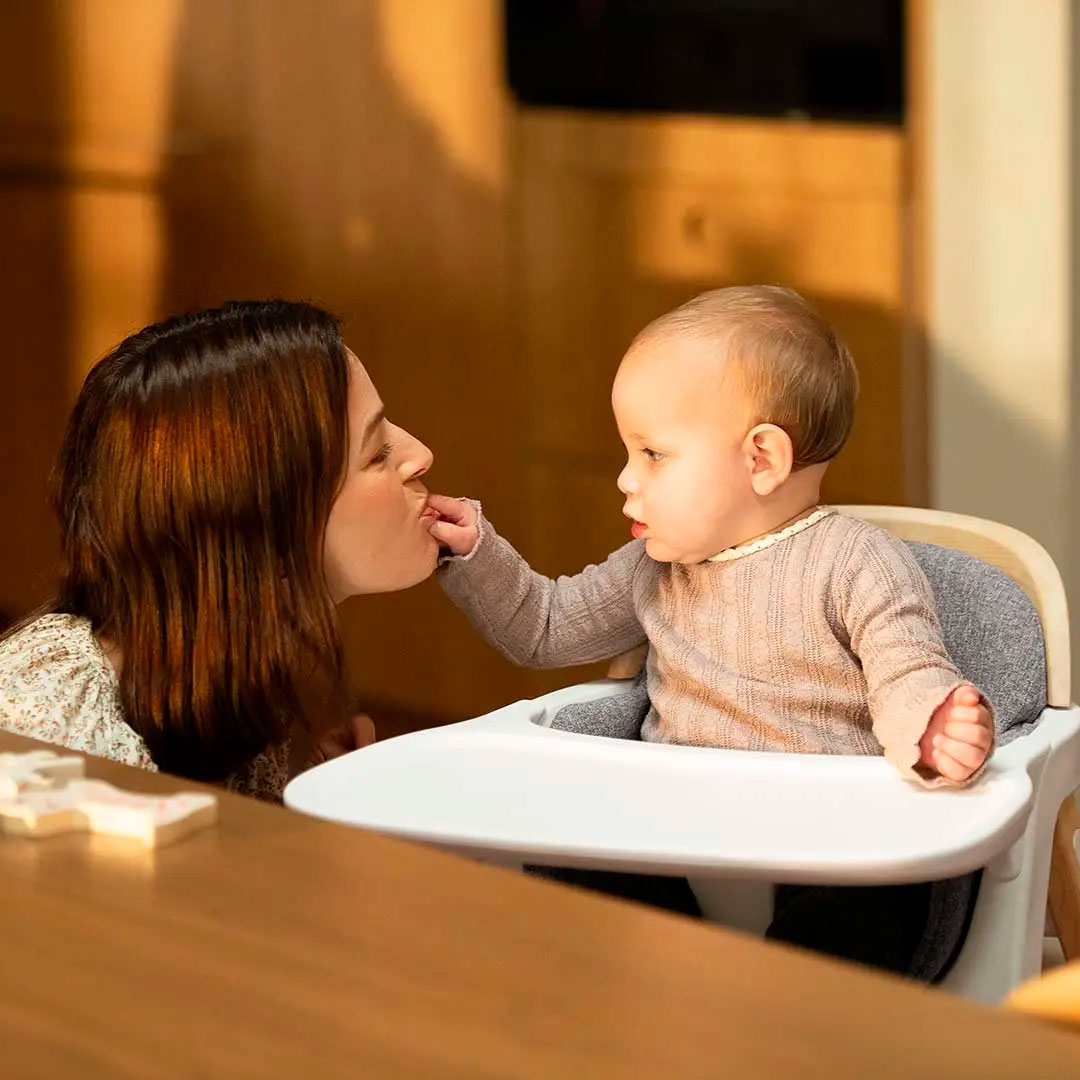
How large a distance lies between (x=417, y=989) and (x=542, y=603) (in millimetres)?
960

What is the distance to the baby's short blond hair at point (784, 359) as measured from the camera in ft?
4.72

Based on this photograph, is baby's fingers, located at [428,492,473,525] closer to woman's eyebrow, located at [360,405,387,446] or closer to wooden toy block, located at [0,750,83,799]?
woman's eyebrow, located at [360,405,387,446]

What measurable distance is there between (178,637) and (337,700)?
19 cm

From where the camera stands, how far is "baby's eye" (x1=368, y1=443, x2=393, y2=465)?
1.55 meters

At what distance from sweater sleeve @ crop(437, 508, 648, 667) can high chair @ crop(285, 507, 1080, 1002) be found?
0.21 ft

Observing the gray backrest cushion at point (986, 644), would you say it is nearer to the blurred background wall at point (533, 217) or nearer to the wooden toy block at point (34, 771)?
the wooden toy block at point (34, 771)

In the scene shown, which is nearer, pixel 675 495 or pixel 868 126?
pixel 675 495

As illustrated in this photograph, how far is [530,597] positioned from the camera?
63.7 inches

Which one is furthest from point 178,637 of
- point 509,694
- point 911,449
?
point 509,694

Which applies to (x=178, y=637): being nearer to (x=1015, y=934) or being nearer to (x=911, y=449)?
(x=1015, y=934)

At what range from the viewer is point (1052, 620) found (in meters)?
1.51

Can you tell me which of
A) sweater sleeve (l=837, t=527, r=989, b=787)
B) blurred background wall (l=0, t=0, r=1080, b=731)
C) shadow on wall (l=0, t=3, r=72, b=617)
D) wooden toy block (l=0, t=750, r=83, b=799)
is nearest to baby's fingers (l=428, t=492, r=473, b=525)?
sweater sleeve (l=837, t=527, r=989, b=787)

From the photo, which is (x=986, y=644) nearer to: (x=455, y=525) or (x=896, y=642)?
(x=896, y=642)

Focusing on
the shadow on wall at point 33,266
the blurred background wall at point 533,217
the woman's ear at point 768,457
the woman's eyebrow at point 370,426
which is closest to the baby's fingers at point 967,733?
the woman's ear at point 768,457
